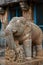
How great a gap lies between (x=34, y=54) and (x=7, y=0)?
5.87 meters

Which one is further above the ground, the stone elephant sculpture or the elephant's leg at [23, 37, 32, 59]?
the stone elephant sculpture

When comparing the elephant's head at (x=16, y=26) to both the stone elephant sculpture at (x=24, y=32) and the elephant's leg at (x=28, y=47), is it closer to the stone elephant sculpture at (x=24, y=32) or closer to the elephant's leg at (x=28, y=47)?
the stone elephant sculpture at (x=24, y=32)

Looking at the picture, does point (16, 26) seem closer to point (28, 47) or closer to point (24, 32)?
point (24, 32)

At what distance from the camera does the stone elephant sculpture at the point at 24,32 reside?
3.89m

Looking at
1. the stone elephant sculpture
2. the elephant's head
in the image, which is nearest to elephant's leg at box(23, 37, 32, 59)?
the stone elephant sculpture

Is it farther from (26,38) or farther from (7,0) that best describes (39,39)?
(7,0)

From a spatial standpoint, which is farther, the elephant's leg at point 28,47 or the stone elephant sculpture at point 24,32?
the elephant's leg at point 28,47

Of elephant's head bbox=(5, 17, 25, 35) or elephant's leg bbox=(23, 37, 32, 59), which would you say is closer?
elephant's head bbox=(5, 17, 25, 35)

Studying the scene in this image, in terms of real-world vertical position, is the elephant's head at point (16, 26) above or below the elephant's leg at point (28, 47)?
above

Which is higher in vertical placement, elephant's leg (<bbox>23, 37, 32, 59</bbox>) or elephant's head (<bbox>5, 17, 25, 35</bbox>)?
elephant's head (<bbox>5, 17, 25, 35</bbox>)

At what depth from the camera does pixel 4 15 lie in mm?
11484

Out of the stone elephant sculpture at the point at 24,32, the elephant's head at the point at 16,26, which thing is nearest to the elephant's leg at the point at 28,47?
the stone elephant sculpture at the point at 24,32

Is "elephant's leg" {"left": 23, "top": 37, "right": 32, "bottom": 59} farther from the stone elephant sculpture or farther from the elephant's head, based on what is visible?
the elephant's head

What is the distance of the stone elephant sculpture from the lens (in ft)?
12.8
